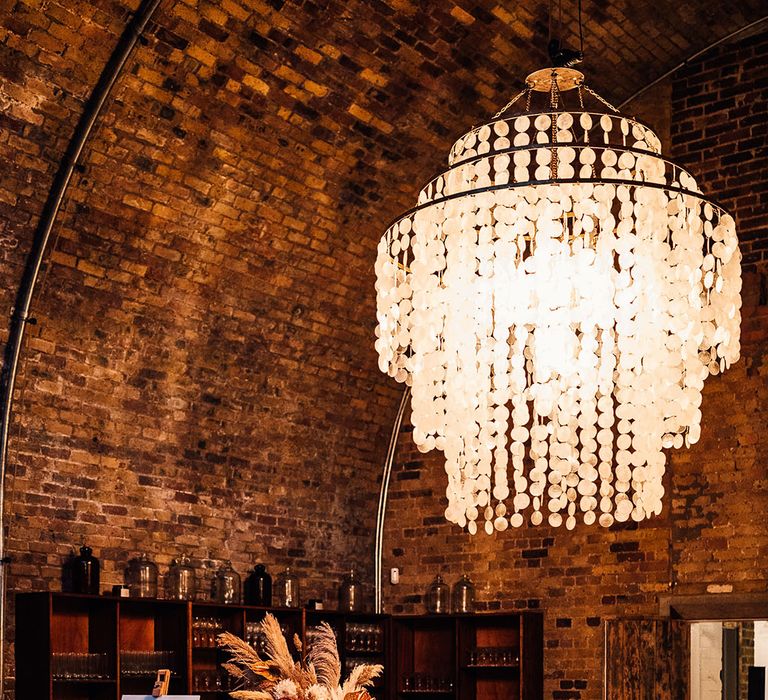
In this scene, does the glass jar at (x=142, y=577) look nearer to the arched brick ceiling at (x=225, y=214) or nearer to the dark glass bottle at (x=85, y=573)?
the arched brick ceiling at (x=225, y=214)

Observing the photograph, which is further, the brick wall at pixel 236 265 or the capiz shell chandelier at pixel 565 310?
the brick wall at pixel 236 265

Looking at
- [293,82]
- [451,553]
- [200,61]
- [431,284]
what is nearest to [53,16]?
[200,61]

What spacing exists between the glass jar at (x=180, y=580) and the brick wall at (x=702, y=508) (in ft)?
7.33

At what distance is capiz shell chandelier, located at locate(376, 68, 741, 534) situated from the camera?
5055 millimetres

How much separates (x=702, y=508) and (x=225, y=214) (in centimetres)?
358

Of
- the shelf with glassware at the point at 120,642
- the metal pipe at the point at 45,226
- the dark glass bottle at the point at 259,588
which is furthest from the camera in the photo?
the dark glass bottle at the point at 259,588

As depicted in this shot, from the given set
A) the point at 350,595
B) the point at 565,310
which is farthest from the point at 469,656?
the point at 565,310

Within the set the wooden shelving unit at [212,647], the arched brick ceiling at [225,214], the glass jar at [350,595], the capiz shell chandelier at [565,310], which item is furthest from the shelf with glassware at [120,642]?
the capiz shell chandelier at [565,310]

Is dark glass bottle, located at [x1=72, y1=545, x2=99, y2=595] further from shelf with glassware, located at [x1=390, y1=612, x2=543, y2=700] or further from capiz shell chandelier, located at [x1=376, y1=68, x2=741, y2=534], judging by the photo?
capiz shell chandelier, located at [x1=376, y1=68, x2=741, y2=534]

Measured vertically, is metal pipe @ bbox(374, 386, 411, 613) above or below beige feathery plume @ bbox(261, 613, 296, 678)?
above

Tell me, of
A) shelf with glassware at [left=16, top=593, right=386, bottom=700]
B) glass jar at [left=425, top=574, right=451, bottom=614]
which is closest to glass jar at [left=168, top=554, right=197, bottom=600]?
shelf with glassware at [left=16, top=593, right=386, bottom=700]

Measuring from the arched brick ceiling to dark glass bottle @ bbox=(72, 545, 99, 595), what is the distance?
0.68 feet

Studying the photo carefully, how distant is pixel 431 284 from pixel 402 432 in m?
4.75

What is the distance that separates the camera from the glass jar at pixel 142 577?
8.05 metres
